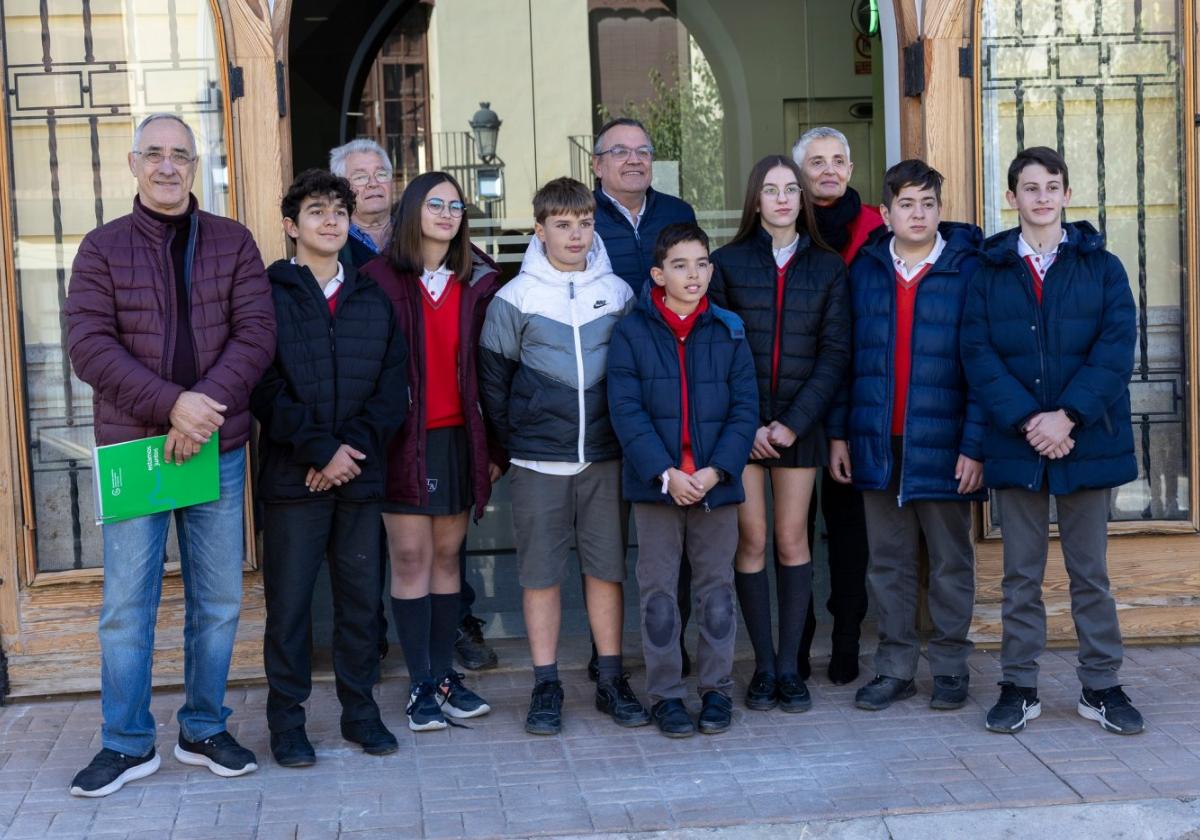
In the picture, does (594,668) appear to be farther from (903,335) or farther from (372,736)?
(903,335)

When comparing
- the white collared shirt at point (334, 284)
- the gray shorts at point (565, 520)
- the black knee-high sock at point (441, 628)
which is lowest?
the black knee-high sock at point (441, 628)

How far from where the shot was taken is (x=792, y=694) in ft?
16.2

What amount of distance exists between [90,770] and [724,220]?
16.6 ft

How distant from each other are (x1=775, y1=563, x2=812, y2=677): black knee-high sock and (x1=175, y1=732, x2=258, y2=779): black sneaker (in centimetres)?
182

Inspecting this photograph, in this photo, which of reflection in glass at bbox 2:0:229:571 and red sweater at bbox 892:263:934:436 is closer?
red sweater at bbox 892:263:934:436

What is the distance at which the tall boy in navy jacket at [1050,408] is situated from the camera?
451 cm

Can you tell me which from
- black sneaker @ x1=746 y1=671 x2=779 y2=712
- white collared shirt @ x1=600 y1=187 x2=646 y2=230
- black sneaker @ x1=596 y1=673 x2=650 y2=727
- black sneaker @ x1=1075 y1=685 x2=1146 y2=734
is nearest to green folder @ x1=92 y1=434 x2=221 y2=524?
black sneaker @ x1=596 y1=673 x2=650 y2=727

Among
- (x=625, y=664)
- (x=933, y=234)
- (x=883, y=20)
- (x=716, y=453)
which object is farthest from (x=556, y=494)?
(x=883, y=20)

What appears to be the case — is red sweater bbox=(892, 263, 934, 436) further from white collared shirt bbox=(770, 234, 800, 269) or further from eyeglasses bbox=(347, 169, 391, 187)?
eyeglasses bbox=(347, 169, 391, 187)

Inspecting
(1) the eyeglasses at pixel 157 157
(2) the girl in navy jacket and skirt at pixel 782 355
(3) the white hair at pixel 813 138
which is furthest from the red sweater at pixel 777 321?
(1) the eyeglasses at pixel 157 157

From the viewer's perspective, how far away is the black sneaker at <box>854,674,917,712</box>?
4910mm

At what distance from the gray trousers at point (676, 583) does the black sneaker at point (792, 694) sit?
10.8 inches

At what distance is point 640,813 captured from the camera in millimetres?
4062

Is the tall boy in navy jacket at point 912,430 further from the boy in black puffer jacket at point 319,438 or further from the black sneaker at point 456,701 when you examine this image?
the boy in black puffer jacket at point 319,438
